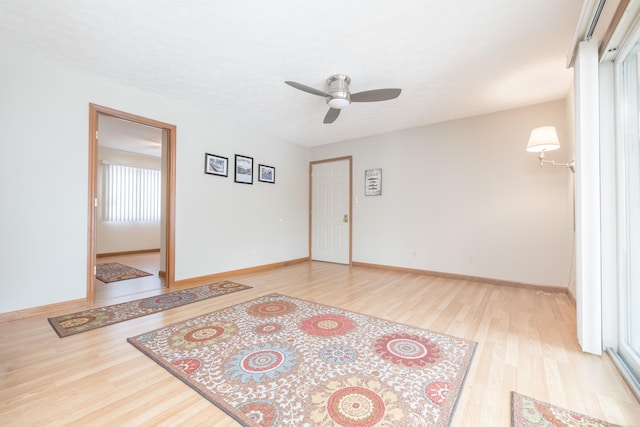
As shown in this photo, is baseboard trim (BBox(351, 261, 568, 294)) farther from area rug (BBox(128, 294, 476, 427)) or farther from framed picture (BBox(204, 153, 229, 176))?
framed picture (BBox(204, 153, 229, 176))

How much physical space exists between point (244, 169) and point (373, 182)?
236cm

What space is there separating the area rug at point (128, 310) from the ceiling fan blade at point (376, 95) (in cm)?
279

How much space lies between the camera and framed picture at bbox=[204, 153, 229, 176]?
4020 mm

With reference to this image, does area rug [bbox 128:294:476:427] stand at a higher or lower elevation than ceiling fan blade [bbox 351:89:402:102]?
lower

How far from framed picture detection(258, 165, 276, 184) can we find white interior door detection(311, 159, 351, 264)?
1077mm

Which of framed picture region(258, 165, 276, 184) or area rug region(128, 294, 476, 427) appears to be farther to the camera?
framed picture region(258, 165, 276, 184)

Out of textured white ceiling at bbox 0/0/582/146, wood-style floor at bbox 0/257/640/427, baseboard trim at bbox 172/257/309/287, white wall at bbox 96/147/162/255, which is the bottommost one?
wood-style floor at bbox 0/257/640/427

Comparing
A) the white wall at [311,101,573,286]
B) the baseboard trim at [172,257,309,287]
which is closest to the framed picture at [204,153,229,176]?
the baseboard trim at [172,257,309,287]

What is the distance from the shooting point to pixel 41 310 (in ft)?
8.57

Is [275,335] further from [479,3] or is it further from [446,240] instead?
[446,240]

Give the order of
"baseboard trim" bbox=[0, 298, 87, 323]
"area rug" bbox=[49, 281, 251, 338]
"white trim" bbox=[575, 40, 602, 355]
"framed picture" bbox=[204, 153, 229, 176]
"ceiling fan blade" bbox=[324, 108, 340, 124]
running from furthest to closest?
"framed picture" bbox=[204, 153, 229, 176], "ceiling fan blade" bbox=[324, 108, 340, 124], "baseboard trim" bbox=[0, 298, 87, 323], "area rug" bbox=[49, 281, 251, 338], "white trim" bbox=[575, 40, 602, 355]

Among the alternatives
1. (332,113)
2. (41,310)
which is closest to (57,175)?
(41,310)

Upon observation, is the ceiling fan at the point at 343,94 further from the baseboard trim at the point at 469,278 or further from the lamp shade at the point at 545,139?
the baseboard trim at the point at 469,278

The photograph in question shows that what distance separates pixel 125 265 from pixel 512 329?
20.2 feet
